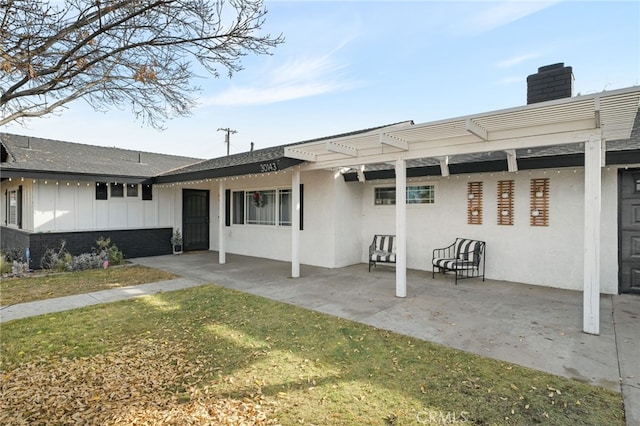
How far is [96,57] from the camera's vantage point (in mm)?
3871

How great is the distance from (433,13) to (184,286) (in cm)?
747

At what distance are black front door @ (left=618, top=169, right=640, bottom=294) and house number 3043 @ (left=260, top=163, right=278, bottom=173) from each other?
6.57 metres

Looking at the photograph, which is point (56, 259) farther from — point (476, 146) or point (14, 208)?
point (476, 146)

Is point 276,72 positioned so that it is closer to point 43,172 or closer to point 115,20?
point 115,20

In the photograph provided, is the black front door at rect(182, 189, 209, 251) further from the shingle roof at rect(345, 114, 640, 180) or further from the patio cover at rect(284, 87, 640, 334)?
the patio cover at rect(284, 87, 640, 334)

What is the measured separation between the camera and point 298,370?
3352mm

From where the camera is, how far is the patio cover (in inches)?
154

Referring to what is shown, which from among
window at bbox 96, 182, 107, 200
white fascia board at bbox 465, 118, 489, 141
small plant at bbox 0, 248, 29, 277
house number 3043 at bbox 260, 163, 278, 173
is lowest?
small plant at bbox 0, 248, 29, 277

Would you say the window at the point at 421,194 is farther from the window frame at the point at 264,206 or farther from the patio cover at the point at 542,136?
the window frame at the point at 264,206

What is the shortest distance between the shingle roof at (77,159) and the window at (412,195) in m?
7.59

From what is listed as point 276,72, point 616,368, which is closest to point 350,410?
point 616,368

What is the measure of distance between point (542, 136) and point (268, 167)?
16.3 ft

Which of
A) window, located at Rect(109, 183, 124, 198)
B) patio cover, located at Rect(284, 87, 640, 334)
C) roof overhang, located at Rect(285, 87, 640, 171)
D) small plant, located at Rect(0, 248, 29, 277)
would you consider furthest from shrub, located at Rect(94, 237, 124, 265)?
patio cover, located at Rect(284, 87, 640, 334)

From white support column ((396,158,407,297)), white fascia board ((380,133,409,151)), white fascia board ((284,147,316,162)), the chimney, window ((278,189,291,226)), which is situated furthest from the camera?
window ((278,189,291,226))
